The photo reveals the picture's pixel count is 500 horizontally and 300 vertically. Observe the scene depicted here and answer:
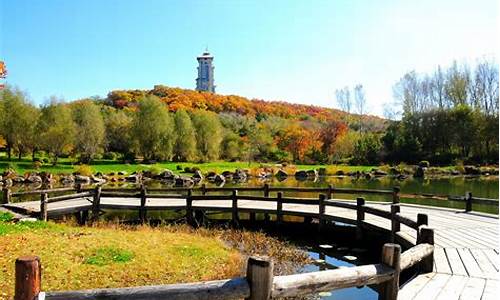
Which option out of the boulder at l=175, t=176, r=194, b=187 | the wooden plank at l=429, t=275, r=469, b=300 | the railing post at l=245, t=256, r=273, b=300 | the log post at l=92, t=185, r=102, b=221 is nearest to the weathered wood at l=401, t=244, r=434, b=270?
the wooden plank at l=429, t=275, r=469, b=300

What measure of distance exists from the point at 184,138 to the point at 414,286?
61983 millimetres

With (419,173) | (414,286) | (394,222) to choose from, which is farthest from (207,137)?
(414,286)

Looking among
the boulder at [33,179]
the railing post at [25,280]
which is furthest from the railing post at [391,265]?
the boulder at [33,179]

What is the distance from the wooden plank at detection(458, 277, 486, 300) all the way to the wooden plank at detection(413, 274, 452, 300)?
334 millimetres

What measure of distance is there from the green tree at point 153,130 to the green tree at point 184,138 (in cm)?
172

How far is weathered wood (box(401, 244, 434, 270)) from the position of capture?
275 inches

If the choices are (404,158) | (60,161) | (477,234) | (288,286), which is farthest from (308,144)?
(288,286)

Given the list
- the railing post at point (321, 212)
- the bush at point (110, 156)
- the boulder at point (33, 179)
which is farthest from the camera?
the bush at point (110, 156)

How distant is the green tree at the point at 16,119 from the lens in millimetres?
55062

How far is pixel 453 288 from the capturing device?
23.4 ft

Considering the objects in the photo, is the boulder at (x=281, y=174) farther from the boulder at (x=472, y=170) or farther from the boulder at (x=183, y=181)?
the boulder at (x=472, y=170)

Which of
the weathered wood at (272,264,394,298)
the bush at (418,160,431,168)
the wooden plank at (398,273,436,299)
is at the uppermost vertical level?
the bush at (418,160,431,168)

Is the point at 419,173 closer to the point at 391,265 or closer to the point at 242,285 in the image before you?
the point at 391,265

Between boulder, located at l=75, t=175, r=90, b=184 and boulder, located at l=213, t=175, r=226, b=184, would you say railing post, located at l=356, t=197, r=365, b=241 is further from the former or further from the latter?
boulder, located at l=75, t=175, r=90, b=184
